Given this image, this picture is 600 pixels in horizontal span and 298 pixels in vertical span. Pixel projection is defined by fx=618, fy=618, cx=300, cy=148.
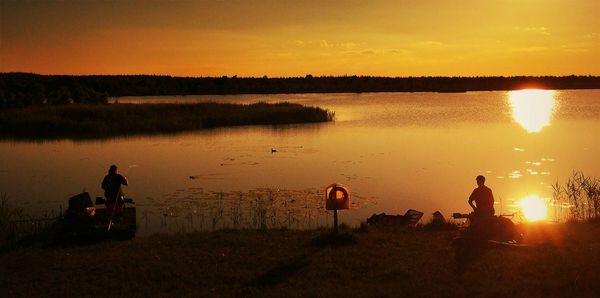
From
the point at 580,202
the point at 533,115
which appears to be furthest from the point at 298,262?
the point at 533,115

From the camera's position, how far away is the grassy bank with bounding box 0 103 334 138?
45.7 meters

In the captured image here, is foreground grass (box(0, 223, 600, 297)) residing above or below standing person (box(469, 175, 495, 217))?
below

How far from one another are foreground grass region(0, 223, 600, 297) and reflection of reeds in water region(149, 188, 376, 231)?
261 centimetres

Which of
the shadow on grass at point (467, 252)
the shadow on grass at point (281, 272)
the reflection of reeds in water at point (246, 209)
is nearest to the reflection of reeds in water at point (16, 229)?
the reflection of reeds in water at point (246, 209)

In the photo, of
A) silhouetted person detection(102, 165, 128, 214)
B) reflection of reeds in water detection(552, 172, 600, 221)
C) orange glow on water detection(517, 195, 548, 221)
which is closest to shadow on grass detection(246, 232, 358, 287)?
silhouetted person detection(102, 165, 128, 214)

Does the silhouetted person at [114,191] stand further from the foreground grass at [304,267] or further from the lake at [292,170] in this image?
the foreground grass at [304,267]

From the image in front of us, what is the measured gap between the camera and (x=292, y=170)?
2712 cm

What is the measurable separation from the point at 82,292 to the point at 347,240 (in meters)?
5.14

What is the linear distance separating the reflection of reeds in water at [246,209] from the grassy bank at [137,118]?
25371 millimetres

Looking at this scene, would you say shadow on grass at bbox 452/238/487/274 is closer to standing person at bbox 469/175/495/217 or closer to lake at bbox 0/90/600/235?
standing person at bbox 469/175/495/217

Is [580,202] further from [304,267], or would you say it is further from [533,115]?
[533,115]

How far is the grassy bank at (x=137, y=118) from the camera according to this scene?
1800 inches

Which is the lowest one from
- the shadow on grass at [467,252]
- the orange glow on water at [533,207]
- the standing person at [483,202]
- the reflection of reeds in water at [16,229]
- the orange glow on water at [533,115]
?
the orange glow on water at [533,207]

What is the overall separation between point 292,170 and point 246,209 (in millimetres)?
8897
